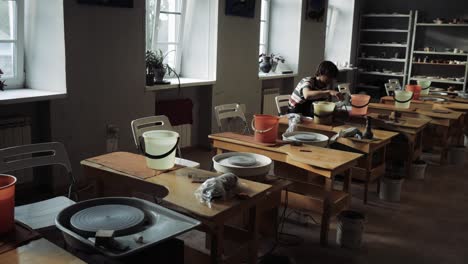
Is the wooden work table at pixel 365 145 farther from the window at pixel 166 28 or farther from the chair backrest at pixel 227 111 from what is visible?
the window at pixel 166 28

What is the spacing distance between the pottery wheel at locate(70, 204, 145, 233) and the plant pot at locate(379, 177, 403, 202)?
2.95 meters

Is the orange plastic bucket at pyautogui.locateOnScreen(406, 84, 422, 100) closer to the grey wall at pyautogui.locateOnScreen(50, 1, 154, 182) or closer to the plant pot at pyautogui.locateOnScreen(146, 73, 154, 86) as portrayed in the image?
the plant pot at pyautogui.locateOnScreen(146, 73, 154, 86)

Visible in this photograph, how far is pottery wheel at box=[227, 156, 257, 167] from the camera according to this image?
245 centimetres

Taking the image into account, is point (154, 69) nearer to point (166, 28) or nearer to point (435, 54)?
point (166, 28)

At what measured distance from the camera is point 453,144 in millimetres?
5992

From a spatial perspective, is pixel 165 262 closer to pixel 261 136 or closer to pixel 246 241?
pixel 246 241

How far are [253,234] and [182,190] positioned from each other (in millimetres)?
471

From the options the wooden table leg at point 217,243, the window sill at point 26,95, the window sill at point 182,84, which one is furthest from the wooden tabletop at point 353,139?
the window sill at point 26,95

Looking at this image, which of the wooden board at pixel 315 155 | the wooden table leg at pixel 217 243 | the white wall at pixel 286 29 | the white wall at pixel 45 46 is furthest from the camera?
the white wall at pixel 286 29

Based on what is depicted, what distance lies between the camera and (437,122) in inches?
193

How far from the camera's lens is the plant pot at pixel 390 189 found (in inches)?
159

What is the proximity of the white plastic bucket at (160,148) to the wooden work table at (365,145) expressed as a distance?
167cm

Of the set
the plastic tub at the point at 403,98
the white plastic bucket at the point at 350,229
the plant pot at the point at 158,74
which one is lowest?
the white plastic bucket at the point at 350,229

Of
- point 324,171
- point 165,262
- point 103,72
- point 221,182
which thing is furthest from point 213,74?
point 165,262
